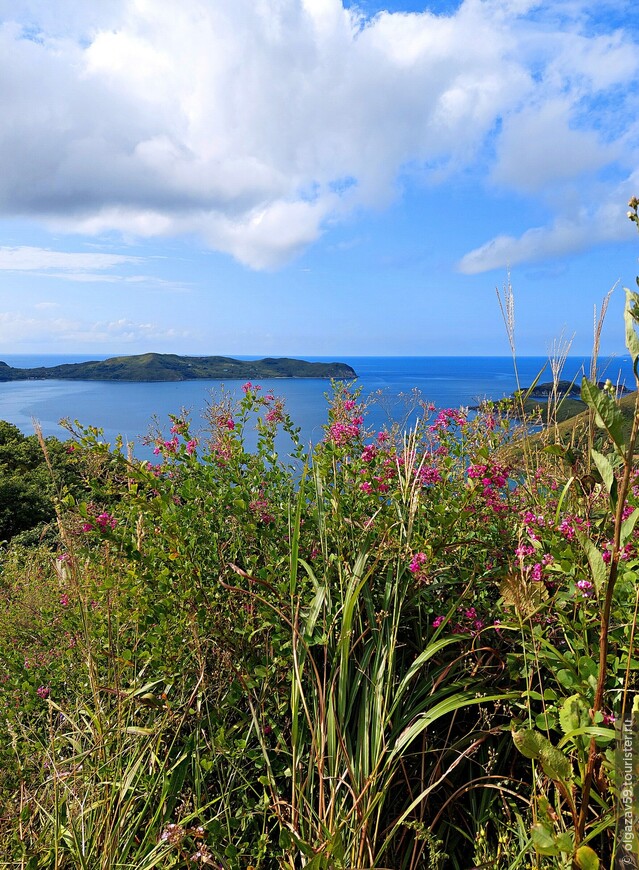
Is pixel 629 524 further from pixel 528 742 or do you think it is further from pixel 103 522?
pixel 103 522

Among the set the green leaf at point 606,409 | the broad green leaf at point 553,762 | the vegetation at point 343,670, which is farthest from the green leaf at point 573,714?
the green leaf at point 606,409

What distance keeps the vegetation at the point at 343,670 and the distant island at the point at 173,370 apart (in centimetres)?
5024

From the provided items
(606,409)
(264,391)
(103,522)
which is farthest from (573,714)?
(264,391)

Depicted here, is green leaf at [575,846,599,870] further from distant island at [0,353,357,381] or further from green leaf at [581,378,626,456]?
distant island at [0,353,357,381]

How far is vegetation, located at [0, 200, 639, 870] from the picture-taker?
1.51 m

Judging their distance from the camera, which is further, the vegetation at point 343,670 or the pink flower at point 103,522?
the pink flower at point 103,522

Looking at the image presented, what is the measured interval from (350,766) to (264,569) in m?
0.72

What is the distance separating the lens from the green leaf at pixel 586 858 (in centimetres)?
102

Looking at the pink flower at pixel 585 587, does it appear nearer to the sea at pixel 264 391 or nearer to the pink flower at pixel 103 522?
the sea at pixel 264 391

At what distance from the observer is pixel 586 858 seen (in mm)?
1037

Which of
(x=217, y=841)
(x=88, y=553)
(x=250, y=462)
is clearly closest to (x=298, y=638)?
(x=217, y=841)

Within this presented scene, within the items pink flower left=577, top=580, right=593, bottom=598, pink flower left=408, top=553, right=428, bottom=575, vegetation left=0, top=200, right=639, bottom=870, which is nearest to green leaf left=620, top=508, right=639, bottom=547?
vegetation left=0, top=200, right=639, bottom=870

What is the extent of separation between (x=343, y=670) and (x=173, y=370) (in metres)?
64.5

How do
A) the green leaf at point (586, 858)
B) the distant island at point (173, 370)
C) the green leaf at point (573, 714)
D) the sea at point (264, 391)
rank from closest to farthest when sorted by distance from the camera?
Result: the green leaf at point (586, 858), the green leaf at point (573, 714), the sea at point (264, 391), the distant island at point (173, 370)
